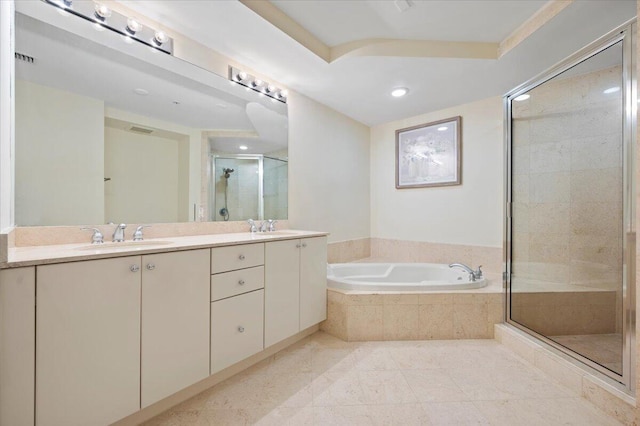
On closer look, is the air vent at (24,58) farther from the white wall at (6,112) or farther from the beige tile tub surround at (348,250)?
the beige tile tub surround at (348,250)

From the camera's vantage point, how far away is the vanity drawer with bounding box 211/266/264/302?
4.93 ft

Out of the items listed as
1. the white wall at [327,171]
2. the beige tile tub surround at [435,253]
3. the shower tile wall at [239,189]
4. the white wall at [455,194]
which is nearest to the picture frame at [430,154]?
the white wall at [455,194]

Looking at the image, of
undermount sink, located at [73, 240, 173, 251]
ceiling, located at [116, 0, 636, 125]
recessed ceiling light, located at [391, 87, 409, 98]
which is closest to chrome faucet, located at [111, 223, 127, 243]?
undermount sink, located at [73, 240, 173, 251]

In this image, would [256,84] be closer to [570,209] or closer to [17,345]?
[17,345]

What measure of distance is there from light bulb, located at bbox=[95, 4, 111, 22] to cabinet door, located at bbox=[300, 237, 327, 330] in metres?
1.76

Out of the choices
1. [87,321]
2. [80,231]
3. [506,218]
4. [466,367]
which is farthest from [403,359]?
[80,231]

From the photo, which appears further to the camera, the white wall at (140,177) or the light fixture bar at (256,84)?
the light fixture bar at (256,84)

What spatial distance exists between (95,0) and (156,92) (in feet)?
1.63

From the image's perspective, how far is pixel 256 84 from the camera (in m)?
2.24

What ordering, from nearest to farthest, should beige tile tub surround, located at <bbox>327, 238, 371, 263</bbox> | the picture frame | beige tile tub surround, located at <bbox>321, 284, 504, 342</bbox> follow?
beige tile tub surround, located at <bbox>321, 284, 504, 342</bbox>, the picture frame, beige tile tub surround, located at <bbox>327, 238, 371, 263</bbox>

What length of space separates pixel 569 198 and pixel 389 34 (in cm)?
192

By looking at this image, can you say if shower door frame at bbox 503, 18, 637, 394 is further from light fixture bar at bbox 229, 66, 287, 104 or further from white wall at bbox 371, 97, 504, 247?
light fixture bar at bbox 229, 66, 287, 104

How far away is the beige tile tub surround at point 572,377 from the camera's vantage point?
132cm

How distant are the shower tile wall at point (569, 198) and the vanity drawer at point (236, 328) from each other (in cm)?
202
